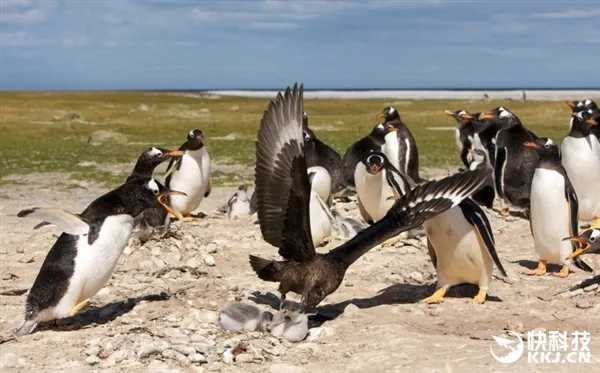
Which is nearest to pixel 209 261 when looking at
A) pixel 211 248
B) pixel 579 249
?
pixel 211 248

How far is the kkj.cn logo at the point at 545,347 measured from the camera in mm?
5398

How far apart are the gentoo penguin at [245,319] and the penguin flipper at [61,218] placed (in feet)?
3.99

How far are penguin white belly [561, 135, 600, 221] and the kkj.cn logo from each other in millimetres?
5222

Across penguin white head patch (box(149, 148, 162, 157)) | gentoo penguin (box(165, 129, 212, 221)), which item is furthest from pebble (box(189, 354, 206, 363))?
gentoo penguin (box(165, 129, 212, 221))

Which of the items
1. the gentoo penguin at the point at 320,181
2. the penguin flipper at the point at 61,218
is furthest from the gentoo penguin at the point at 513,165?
the penguin flipper at the point at 61,218

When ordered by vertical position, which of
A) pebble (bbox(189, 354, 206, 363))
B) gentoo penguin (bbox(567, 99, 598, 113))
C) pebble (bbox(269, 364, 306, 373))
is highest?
gentoo penguin (bbox(567, 99, 598, 113))

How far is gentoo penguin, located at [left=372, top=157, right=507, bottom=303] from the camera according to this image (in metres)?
7.18

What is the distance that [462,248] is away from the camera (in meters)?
7.18

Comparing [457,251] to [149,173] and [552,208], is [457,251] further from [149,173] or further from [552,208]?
[149,173]

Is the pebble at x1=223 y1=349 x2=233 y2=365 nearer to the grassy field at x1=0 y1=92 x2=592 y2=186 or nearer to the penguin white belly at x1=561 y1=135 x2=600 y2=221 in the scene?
the penguin white belly at x1=561 y1=135 x2=600 y2=221

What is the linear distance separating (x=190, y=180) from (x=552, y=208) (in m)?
5.16

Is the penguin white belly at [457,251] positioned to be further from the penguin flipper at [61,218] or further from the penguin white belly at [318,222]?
the penguin flipper at [61,218]

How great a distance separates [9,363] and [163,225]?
367cm

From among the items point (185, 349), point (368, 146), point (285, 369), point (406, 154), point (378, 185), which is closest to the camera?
point (285, 369)
